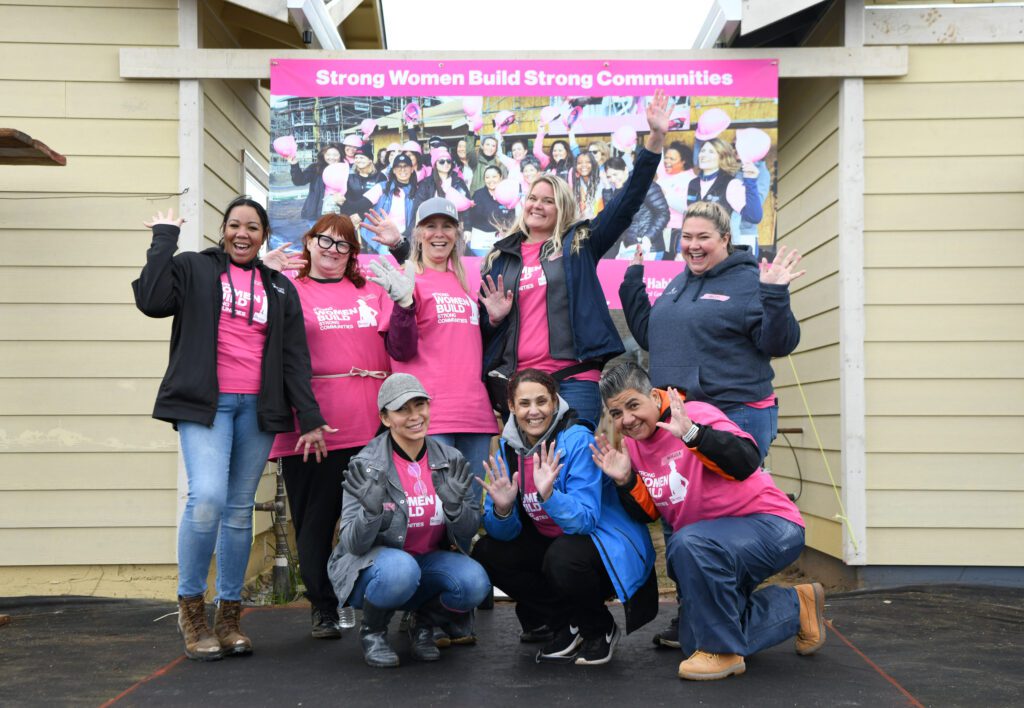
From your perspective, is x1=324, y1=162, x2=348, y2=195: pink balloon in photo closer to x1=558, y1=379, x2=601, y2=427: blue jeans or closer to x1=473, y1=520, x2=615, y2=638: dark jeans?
x1=558, y1=379, x2=601, y2=427: blue jeans

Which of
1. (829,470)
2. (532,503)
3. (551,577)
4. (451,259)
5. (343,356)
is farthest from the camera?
(829,470)

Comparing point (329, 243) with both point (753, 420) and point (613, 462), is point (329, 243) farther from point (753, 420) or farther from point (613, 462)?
point (753, 420)

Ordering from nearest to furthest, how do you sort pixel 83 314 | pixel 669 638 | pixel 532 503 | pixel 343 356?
pixel 532 503, pixel 669 638, pixel 343 356, pixel 83 314

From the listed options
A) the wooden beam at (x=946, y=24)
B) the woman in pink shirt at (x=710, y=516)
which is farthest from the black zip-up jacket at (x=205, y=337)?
the wooden beam at (x=946, y=24)

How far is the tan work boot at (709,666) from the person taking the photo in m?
3.12

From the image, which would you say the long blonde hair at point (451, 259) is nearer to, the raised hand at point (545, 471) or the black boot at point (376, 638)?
the raised hand at point (545, 471)

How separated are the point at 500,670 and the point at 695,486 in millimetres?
883

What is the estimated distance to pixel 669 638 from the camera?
3.67 metres

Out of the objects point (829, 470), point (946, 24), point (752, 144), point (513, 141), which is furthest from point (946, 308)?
point (513, 141)

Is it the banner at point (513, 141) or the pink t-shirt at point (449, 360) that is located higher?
the banner at point (513, 141)

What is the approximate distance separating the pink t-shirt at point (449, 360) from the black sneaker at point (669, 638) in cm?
98

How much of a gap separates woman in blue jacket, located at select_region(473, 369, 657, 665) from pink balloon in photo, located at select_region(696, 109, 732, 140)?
221 centimetres

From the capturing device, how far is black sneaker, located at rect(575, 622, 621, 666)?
132 inches

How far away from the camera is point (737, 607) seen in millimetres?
3176
